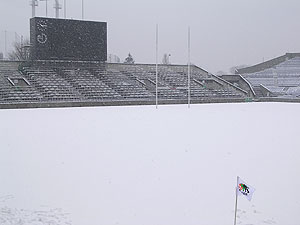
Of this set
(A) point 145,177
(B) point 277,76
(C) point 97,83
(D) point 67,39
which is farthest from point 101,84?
(A) point 145,177

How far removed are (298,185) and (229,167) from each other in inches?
72.5

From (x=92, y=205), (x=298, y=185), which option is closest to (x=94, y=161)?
(x=92, y=205)

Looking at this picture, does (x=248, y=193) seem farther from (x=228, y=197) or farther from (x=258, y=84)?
(x=258, y=84)

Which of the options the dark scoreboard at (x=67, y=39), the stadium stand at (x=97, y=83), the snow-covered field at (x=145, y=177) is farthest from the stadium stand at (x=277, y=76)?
the snow-covered field at (x=145, y=177)

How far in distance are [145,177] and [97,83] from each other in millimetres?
30291

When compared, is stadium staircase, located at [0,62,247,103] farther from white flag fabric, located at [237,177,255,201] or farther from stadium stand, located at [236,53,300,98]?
white flag fabric, located at [237,177,255,201]

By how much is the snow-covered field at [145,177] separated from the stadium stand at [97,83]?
19.0m

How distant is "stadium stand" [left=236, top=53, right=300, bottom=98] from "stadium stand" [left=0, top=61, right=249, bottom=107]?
5.54 m

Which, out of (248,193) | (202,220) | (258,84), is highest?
(258,84)

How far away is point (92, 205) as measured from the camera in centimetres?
737

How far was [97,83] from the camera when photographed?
38.7m

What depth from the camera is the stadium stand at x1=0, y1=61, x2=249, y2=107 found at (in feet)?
111

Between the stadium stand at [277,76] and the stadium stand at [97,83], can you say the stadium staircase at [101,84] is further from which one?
the stadium stand at [277,76]

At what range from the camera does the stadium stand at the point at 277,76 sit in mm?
49844
